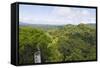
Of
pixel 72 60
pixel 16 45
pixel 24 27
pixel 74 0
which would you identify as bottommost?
pixel 72 60

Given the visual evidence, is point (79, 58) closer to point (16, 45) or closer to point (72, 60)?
point (72, 60)

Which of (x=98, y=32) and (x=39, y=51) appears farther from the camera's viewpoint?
(x=98, y=32)

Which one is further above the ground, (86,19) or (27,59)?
(86,19)

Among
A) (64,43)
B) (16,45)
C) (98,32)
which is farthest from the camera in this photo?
(98,32)

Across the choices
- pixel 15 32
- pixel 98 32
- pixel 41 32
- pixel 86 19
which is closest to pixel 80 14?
pixel 86 19

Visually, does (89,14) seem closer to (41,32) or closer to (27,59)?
(41,32)

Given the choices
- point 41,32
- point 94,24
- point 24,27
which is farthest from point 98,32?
point 24,27

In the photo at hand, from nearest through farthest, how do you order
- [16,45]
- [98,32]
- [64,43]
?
[16,45]
[64,43]
[98,32]
